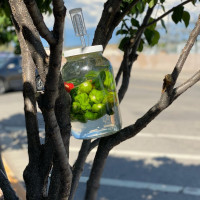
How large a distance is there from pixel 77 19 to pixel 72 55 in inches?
8.6

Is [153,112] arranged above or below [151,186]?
above

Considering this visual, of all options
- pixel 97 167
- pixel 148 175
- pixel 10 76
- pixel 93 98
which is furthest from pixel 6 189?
pixel 10 76

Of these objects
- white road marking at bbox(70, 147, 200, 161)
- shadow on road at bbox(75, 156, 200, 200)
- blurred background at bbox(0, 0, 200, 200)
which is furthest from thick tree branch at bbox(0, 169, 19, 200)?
white road marking at bbox(70, 147, 200, 161)

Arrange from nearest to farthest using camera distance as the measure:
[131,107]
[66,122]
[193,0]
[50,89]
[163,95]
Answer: [50,89] < [66,122] < [163,95] < [193,0] < [131,107]

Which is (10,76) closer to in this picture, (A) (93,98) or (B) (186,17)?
(B) (186,17)

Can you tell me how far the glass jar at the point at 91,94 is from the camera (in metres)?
1.98

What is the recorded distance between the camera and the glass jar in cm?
198

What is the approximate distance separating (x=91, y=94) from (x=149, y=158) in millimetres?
5624

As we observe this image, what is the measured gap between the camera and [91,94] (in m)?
1.98

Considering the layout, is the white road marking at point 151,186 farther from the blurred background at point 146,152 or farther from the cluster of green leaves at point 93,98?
the cluster of green leaves at point 93,98

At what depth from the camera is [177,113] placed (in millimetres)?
11516

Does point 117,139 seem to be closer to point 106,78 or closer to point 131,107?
point 106,78

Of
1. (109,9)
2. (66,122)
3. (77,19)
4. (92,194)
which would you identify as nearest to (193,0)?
(109,9)

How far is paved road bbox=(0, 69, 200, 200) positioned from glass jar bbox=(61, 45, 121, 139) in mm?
1308
